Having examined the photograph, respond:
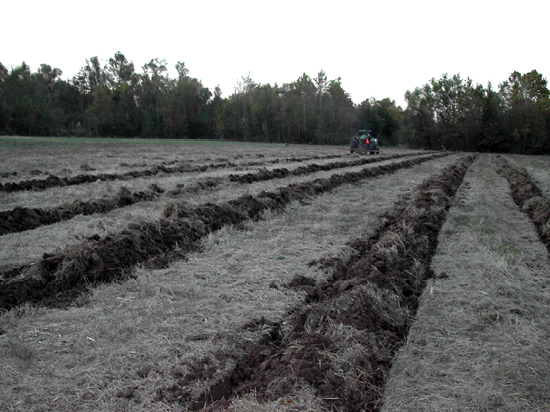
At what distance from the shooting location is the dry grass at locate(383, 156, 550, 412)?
2705 millimetres

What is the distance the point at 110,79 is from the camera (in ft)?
294

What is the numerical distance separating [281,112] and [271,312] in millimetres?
63083

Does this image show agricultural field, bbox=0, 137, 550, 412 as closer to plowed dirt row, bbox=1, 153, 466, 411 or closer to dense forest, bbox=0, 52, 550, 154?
plowed dirt row, bbox=1, 153, 466, 411

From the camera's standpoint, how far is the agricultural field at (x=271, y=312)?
2.73 meters

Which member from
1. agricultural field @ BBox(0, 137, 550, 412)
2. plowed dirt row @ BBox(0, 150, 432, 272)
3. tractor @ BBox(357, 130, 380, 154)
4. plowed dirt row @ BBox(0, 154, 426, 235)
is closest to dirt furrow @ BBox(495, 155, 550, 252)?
agricultural field @ BBox(0, 137, 550, 412)

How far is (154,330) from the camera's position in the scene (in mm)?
3541

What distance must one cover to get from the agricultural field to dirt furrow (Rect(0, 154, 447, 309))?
24 mm

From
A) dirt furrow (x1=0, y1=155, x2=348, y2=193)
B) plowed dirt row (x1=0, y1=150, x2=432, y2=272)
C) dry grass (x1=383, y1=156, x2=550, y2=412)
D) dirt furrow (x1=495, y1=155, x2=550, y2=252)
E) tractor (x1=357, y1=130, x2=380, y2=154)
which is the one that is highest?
tractor (x1=357, y1=130, x2=380, y2=154)

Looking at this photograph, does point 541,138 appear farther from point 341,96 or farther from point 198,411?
point 198,411

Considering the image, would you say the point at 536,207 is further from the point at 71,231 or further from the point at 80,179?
the point at 80,179

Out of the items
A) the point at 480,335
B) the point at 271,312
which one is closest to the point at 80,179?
the point at 271,312

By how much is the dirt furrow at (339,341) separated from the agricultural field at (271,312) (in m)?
0.02

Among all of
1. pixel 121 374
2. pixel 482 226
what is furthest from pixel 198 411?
pixel 482 226

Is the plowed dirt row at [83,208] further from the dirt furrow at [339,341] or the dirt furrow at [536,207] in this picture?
the dirt furrow at [536,207]
